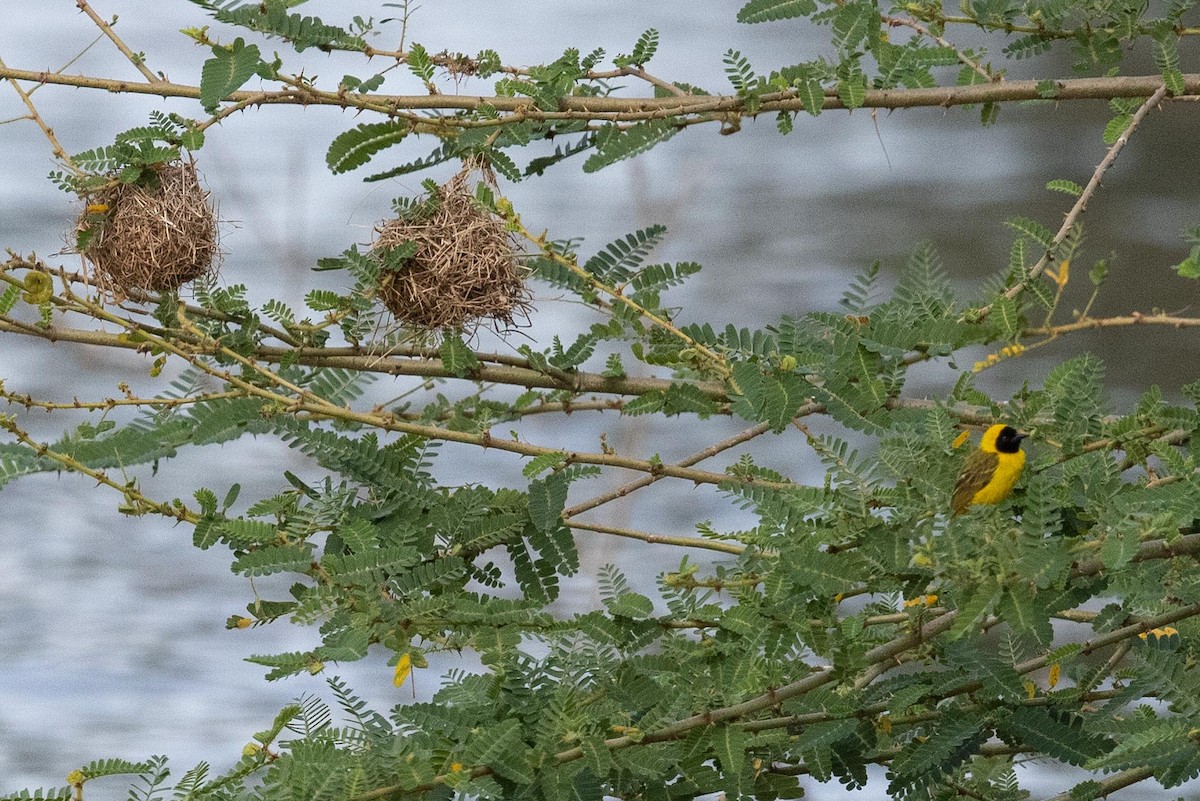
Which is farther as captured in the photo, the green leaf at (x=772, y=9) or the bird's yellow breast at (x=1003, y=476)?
the green leaf at (x=772, y=9)

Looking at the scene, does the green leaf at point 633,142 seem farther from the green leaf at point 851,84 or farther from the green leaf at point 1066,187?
the green leaf at point 1066,187

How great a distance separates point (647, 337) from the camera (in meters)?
2.30

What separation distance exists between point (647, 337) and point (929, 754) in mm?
798

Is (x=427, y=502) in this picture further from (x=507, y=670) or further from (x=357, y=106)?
(x=357, y=106)

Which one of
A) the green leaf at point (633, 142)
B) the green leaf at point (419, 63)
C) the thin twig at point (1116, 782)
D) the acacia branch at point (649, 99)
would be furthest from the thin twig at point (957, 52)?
the thin twig at point (1116, 782)

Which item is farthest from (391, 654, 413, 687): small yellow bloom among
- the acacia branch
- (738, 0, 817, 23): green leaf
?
(738, 0, 817, 23): green leaf

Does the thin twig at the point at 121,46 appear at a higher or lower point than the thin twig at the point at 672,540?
higher

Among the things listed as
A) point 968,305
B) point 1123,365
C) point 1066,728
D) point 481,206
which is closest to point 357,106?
point 481,206

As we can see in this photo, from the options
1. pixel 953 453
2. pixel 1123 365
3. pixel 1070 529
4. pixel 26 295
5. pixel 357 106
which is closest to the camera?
pixel 1070 529

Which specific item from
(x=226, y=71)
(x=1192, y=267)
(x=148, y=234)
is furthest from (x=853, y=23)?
(x=148, y=234)

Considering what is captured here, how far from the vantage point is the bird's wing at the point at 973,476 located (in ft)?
6.09

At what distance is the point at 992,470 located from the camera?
195cm

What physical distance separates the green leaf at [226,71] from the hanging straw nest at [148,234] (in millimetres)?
317

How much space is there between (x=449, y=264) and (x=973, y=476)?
96 cm
